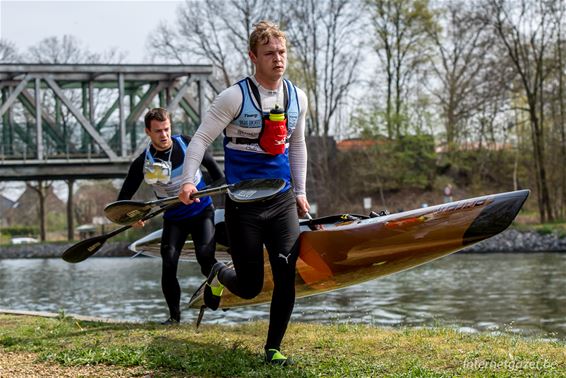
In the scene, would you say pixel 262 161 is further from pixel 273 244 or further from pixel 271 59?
pixel 271 59

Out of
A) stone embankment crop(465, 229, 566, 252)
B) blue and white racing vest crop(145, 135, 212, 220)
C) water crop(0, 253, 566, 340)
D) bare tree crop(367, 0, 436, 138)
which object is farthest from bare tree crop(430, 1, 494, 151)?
blue and white racing vest crop(145, 135, 212, 220)

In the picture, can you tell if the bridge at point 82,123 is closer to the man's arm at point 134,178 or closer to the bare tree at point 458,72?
the bare tree at point 458,72

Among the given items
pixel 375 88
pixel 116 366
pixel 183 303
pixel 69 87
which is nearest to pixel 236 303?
pixel 116 366

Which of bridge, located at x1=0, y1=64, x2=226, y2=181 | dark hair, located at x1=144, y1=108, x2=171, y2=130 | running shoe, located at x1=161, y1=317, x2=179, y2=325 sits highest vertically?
bridge, located at x1=0, y1=64, x2=226, y2=181

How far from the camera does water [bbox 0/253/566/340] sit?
9172 millimetres

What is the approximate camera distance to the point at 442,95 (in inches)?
1641

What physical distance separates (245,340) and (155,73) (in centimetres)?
3120

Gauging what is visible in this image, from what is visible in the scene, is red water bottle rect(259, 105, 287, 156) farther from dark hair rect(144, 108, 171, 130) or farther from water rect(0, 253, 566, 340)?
water rect(0, 253, 566, 340)

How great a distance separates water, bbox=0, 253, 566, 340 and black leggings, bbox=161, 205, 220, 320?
179 centimetres

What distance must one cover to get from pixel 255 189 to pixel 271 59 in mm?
814

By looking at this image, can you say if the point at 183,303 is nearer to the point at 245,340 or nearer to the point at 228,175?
the point at 245,340

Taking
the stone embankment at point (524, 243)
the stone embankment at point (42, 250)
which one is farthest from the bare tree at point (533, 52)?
the stone embankment at point (42, 250)

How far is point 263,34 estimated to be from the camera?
5000 millimetres

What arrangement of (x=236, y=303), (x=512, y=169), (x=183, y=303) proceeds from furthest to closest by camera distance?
(x=512, y=169)
(x=183, y=303)
(x=236, y=303)
